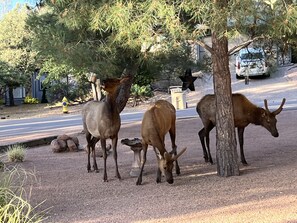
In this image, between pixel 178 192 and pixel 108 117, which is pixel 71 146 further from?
pixel 178 192

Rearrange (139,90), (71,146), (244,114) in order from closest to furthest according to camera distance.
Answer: (244,114) → (71,146) → (139,90)

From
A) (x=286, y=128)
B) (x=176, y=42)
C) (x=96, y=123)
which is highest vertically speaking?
(x=176, y=42)

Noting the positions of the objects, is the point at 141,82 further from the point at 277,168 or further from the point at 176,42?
the point at 176,42

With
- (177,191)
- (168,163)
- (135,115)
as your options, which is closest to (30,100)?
(135,115)

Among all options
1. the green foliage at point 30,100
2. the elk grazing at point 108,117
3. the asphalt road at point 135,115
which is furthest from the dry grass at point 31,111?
the elk grazing at point 108,117

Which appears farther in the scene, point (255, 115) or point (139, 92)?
point (139, 92)

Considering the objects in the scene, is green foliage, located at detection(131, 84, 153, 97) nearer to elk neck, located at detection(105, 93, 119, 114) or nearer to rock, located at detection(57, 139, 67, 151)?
rock, located at detection(57, 139, 67, 151)

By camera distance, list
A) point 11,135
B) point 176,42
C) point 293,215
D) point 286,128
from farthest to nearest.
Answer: point 11,135 → point 286,128 → point 176,42 → point 293,215

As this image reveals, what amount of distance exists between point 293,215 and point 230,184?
90.9 inches

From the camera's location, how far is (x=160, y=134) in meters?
9.48

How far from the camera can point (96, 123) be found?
34.8ft

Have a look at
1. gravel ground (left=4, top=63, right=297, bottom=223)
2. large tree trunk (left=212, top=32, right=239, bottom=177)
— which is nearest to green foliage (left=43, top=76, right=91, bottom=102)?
gravel ground (left=4, top=63, right=297, bottom=223)

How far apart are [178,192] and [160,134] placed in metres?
1.35

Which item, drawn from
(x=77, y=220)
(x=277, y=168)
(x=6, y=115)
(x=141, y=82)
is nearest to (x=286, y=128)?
(x=277, y=168)
